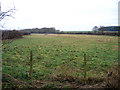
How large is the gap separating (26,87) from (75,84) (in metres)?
2.32

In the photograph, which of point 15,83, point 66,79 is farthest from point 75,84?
point 15,83

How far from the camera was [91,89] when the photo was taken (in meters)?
5.17

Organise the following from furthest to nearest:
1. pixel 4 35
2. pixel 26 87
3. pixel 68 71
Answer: pixel 68 71 < pixel 4 35 < pixel 26 87

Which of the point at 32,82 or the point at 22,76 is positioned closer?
the point at 32,82

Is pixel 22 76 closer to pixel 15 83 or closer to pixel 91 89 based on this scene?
pixel 15 83

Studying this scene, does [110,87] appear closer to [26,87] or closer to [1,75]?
[26,87]

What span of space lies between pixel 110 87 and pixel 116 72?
714mm

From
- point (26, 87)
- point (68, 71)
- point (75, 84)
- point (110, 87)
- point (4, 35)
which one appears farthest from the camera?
point (68, 71)

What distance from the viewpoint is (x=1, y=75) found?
625cm

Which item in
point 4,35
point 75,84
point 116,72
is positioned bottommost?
point 75,84

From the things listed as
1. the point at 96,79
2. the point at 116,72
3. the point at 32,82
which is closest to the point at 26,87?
the point at 32,82

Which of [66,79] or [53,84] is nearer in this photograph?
[53,84]

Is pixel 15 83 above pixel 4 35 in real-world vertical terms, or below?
below

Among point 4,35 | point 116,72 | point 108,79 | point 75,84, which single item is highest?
point 4,35
